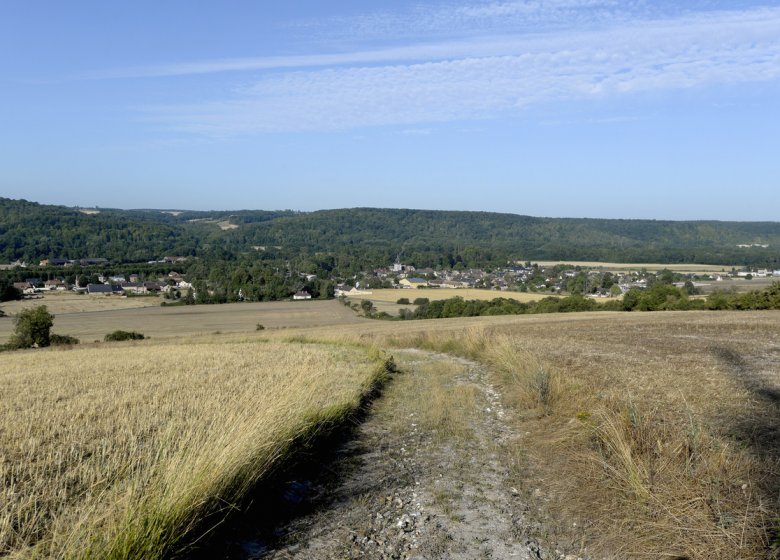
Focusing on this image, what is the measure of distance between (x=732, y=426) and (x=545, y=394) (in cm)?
328

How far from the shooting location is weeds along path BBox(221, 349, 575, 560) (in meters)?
5.46

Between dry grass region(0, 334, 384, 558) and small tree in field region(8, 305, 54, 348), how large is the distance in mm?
24759

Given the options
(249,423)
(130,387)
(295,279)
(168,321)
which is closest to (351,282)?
(295,279)

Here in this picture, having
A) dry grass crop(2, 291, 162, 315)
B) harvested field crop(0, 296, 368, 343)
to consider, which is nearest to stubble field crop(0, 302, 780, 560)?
harvested field crop(0, 296, 368, 343)

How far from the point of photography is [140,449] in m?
7.49

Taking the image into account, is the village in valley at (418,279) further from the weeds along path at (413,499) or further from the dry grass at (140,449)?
the weeds along path at (413,499)

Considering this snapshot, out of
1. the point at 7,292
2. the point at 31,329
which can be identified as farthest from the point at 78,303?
the point at 31,329

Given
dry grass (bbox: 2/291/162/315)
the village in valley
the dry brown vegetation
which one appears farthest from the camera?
the village in valley

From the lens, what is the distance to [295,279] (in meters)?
99.2

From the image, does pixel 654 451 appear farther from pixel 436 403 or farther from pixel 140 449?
pixel 140 449

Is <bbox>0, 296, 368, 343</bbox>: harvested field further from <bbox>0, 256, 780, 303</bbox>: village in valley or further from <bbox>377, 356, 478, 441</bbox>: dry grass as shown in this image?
<bbox>377, 356, 478, 441</bbox>: dry grass

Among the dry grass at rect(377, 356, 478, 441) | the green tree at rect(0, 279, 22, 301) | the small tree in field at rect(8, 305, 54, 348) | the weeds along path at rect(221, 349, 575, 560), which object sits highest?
the weeds along path at rect(221, 349, 575, 560)

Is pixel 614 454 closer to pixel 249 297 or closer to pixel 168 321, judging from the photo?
pixel 168 321

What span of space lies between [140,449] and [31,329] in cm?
3573
